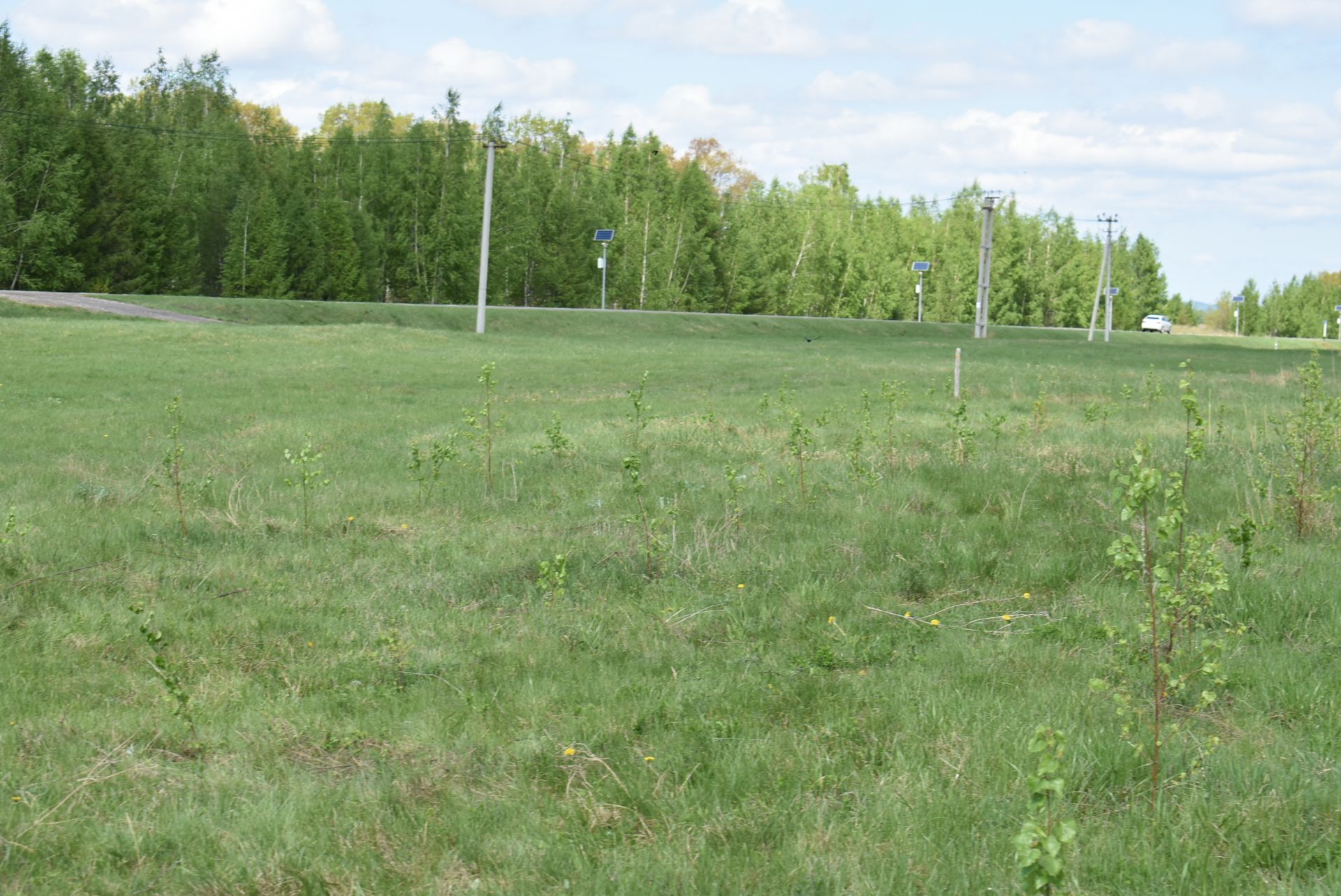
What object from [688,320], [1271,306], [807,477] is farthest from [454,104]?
[1271,306]

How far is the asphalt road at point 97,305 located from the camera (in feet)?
105

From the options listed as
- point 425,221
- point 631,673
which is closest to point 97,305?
point 425,221

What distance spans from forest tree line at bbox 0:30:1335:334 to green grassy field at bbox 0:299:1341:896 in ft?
91.9

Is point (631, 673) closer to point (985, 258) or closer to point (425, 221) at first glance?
point (985, 258)

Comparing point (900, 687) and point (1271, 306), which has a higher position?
point (1271, 306)

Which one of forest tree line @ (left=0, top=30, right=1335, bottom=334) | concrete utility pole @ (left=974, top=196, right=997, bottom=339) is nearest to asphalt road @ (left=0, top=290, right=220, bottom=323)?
forest tree line @ (left=0, top=30, right=1335, bottom=334)

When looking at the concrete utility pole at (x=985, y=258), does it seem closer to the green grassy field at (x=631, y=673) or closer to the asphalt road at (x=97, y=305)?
the green grassy field at (x=631, y=673)

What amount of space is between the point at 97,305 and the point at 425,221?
25.1 m

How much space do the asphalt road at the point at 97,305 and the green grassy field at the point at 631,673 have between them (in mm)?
22690

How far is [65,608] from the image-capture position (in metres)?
6.05

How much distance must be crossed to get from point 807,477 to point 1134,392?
11982 mm

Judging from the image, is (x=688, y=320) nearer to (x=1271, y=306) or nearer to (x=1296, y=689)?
(x=1296, y=689)

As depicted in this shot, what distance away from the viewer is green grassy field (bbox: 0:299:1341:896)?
3.51 metres

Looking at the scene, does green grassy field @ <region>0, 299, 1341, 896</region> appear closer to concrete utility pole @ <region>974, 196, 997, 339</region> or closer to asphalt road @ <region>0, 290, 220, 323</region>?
concrete utility pole @ <region>974, 196, 997, 339</region>
